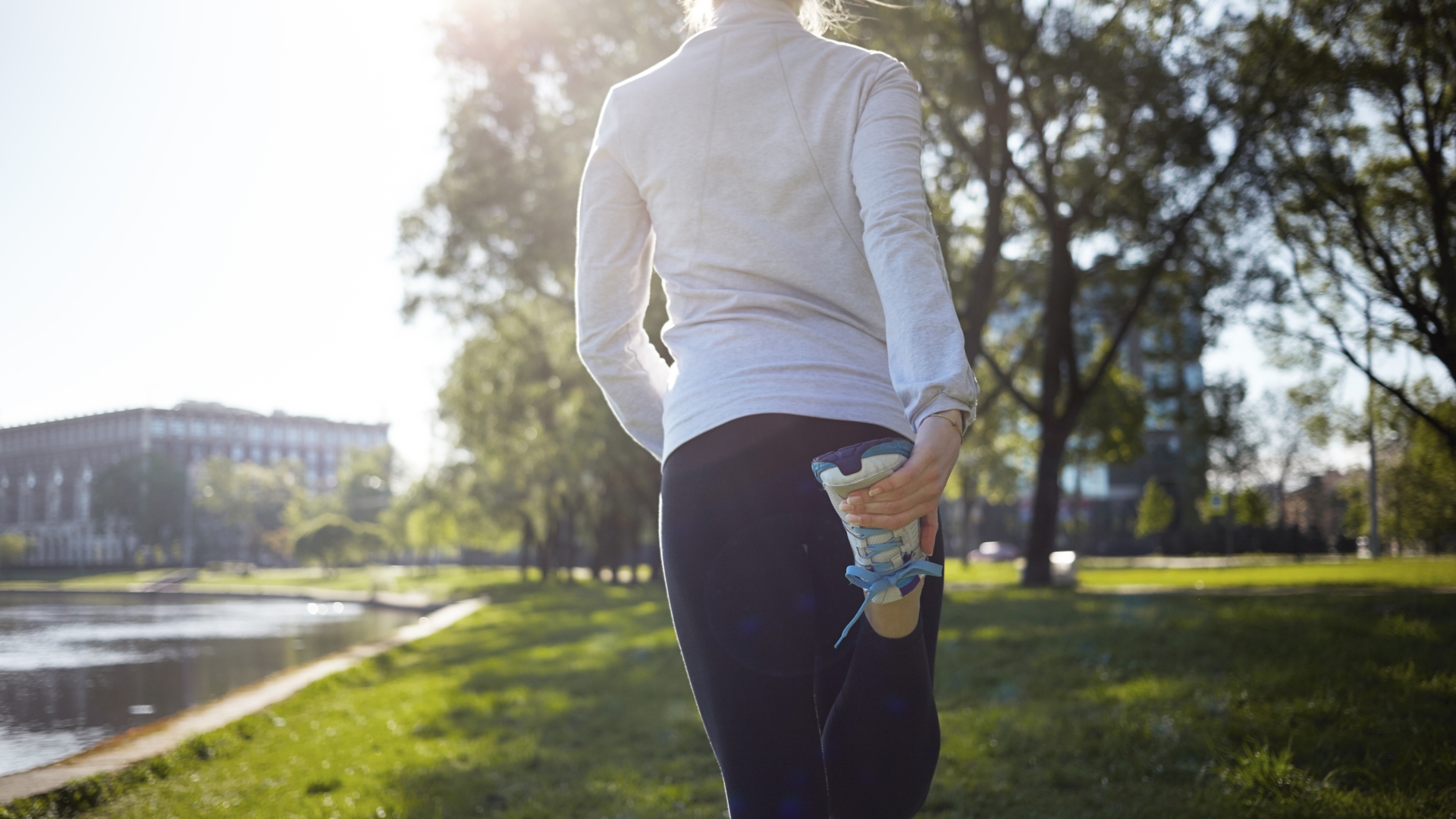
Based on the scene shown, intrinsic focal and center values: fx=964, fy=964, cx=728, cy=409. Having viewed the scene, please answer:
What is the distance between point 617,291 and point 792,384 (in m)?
0.51

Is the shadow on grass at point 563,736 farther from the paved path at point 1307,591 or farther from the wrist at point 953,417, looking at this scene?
the paved path at point 1307,591

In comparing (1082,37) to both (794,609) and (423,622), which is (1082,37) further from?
(423,622)

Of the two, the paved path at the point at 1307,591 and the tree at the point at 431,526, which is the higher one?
the paved path at the point at 1307,591

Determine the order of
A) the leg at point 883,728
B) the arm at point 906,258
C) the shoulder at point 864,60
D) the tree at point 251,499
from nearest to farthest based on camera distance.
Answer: the arm at point 906,258
the leg at point 883,728
the shoulder at point 864,60
the tree at point 251,499

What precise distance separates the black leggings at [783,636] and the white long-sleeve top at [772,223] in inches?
3.1

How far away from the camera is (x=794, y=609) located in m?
1.44

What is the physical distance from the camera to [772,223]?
Result: 1.60m

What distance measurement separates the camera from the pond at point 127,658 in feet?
28.2

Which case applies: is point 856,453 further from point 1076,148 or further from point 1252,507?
point 1252,507

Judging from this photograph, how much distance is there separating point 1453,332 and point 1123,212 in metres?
5.66

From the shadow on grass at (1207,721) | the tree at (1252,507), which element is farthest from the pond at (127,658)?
the tree at (1252,507)

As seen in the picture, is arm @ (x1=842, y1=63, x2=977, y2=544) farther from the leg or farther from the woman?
the leg

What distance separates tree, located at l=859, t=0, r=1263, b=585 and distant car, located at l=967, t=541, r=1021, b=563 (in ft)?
132

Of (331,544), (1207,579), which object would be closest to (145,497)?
(331,544)
